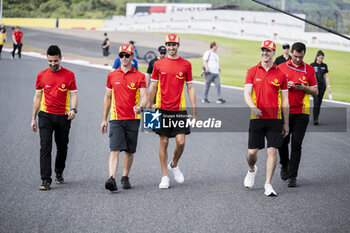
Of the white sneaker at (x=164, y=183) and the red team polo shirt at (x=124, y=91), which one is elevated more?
the red team polo shirt at (x=124, y=91)

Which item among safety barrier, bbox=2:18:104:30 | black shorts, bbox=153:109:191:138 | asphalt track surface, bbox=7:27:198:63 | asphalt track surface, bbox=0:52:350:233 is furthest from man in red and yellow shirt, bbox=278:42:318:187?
safety barrier, bbox=2:18:104:30

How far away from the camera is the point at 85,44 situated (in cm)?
4669

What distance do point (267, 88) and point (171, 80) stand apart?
1.36 m

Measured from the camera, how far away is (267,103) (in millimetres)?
7395

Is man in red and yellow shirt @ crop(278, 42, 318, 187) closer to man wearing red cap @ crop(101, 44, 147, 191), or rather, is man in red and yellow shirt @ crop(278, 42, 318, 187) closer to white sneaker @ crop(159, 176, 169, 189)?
white sneaker @ crop(159, 176, 169, 189)

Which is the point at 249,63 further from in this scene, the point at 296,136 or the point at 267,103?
the point at 267,103

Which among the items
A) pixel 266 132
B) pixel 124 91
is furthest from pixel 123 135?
pixel 266 132

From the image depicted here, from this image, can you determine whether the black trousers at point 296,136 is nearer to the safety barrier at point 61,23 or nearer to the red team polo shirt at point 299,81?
the red team polo shirt at point 299,81

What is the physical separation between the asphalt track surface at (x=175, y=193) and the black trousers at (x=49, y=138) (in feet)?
0.98

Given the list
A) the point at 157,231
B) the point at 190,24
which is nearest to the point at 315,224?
the point at 157,231

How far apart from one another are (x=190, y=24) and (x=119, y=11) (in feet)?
164

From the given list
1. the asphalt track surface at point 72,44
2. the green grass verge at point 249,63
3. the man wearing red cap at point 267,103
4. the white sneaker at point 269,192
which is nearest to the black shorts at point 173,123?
the man wearing red cap at point 267,103

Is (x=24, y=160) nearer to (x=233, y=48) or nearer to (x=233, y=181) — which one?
(x=233, y=181)

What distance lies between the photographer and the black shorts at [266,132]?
7.47 meters
